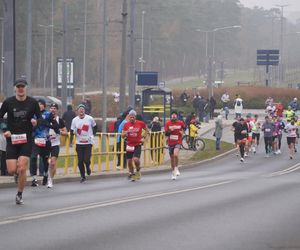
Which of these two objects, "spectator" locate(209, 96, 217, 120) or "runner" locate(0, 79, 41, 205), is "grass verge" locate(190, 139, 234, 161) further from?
"runner" locate(0, 79, 41, 205)

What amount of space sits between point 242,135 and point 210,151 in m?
4.05

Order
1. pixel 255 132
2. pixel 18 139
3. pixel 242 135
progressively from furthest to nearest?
pixel 255 132 → pixel 242 135 → pixel 18 139

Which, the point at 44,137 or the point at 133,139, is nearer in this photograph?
the point at 44,137

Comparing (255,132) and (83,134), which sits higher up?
(83,134)

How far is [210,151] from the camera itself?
131ft

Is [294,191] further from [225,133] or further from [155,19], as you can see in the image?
[155,19]

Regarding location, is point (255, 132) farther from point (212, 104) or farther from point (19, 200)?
point (19, 200)

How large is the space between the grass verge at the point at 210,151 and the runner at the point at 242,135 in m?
1.38

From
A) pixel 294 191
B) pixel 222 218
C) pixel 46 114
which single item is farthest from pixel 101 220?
pixel 294 191

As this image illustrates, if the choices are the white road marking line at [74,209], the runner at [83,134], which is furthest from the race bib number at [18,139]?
the runner at [83,134]

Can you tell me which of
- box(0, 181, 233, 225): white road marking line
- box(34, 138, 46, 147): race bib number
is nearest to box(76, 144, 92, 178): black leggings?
box(34, 138, 46, 147): race bib number

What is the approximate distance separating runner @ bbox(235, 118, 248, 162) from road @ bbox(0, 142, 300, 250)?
46.3 feet

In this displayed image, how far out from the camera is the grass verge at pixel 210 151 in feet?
119

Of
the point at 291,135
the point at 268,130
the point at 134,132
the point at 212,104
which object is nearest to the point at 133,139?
the point at 134,132
